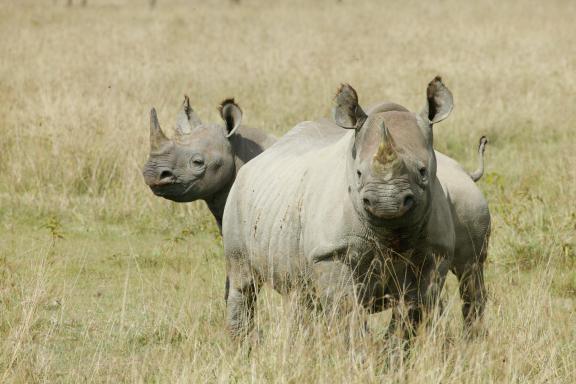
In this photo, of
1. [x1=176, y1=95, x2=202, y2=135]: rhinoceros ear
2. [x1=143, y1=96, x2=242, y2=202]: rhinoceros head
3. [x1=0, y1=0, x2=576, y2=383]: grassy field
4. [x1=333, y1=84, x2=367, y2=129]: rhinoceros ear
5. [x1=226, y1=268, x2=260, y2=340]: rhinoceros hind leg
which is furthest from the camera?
[x1=176, y1=95, x2=202, y2=135]: rhinoceros ear

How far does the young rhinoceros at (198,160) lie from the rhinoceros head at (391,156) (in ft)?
7.12

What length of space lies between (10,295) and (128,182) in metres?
3.65

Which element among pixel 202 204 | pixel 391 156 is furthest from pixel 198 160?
pixel 202 204

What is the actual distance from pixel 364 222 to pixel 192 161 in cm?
240

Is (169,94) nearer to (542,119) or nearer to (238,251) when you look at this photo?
(542,119)

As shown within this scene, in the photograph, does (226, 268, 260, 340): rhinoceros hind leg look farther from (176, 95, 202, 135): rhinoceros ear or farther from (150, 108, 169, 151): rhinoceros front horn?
(176, 95, 202, 135): rhinoceros ear

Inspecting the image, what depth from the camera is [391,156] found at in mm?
4172

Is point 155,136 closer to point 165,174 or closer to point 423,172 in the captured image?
point 165,174

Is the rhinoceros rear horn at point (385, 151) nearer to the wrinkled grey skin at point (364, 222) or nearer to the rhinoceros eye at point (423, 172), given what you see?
the wrinkled grey skin at point (364, 222)

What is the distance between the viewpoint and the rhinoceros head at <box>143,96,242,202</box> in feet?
21.8

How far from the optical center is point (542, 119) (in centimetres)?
1275

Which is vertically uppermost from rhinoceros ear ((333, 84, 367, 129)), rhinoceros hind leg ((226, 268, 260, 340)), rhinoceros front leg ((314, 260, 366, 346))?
rhinoceros ear ((333, 84, 367, 129))

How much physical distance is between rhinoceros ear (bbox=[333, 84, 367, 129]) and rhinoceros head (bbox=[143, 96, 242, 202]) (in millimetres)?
2257

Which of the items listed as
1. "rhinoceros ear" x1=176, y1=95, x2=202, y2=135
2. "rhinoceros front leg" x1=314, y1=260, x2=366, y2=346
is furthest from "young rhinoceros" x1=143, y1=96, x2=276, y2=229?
"rhinoceros front leg" x1=314, y1=260, x2=366, y2=346
